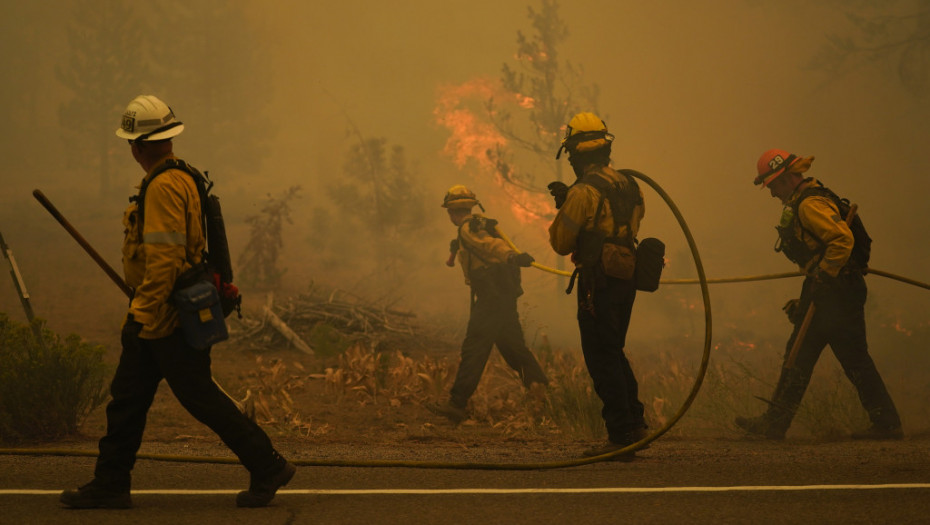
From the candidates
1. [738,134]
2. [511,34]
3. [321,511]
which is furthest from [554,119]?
[511,34]

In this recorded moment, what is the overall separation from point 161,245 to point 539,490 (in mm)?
2409

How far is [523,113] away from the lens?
5175cm

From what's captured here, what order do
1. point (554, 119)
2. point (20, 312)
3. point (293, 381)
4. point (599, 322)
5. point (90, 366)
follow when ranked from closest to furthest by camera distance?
point (599, 322), point (90, 366), point (293, 381), point (20, 312), point (554, 119)

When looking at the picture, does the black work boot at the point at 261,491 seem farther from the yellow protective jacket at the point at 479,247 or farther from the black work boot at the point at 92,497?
the yellow protective jacket at the point at 479,247

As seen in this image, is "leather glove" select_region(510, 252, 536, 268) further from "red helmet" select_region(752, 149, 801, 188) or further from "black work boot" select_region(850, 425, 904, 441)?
"black work boot" select_region(850, 425, 904, 441)

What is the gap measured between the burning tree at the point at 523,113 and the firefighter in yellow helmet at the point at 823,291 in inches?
433

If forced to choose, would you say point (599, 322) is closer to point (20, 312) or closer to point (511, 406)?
point (511, 406)

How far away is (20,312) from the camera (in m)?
19.3

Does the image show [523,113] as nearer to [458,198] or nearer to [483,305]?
[458,198]

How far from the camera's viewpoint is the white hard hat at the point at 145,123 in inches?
175

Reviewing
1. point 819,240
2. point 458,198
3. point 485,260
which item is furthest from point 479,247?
point 819,240

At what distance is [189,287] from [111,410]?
77 cm

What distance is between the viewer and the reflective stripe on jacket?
224 inches

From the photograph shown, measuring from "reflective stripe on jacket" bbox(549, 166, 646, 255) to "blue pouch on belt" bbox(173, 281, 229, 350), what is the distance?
88.7 inches
